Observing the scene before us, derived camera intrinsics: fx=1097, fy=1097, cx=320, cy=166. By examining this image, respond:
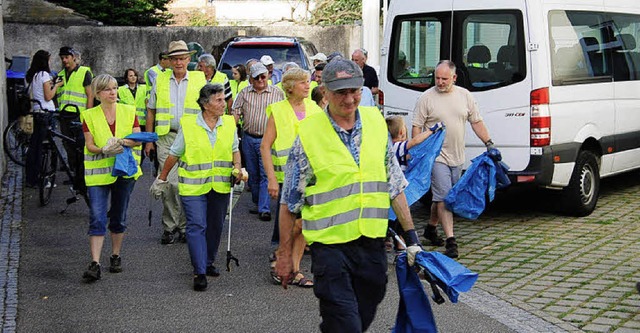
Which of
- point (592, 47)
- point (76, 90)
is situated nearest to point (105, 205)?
point (76, 90)

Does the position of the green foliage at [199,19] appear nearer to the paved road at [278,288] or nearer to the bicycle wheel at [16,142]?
the bicycle wheel at [16,142]

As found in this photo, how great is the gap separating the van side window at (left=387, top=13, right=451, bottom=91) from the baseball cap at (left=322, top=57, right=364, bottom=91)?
6.73 meters

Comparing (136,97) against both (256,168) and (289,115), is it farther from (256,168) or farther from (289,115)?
(289,115)

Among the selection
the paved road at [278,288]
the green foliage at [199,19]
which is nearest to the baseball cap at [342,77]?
the paved road at [278,288]

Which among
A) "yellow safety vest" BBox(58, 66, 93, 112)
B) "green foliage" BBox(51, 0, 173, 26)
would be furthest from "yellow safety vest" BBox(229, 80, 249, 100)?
"green foliage" BBox(51, 0, 173, 26)

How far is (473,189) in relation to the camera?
33.4 ft

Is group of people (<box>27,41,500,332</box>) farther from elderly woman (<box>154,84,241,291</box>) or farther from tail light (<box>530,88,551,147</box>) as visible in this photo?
tail light (<box>530,88,551,147</box>)

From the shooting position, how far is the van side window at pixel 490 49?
37.8ft

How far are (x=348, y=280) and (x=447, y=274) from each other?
1.67 ft

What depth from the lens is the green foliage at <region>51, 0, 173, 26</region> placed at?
108 feet

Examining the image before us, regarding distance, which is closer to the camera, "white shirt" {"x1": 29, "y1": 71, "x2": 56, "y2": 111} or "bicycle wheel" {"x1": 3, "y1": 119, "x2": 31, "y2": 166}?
"white shirt" {"x1": 29, "y1": 71, "x2": 56, "y2": 111}

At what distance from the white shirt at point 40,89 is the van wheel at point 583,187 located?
273 inches

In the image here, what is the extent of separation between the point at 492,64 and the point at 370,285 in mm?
6514

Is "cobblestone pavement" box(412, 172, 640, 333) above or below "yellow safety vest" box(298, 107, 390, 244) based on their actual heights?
below
